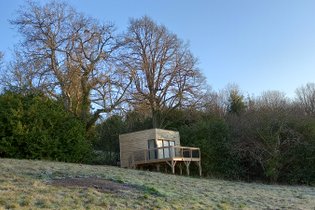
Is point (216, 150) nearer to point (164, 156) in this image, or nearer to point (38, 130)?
point (164, 156)

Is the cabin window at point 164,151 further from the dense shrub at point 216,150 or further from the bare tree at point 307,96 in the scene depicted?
the bare tree at point 307,96

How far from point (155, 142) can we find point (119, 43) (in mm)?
7111

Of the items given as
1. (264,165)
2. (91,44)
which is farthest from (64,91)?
(264,165)

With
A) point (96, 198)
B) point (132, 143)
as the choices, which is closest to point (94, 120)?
point (132, 143)

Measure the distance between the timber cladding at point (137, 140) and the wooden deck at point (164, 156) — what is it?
39 cm

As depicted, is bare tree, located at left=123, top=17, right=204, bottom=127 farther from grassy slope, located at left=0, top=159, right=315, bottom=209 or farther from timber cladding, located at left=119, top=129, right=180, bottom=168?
grassy slope, located at left=0, top=159, right=315, bottom=209

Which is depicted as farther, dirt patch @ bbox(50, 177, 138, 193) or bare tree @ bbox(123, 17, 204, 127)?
bare tree @ bbox(123, 17, 204, 127)

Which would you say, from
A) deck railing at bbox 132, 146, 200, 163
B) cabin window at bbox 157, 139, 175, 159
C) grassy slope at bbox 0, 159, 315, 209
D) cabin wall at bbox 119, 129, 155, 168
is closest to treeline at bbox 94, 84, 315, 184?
deck railing at bbox 132, 146, 200, 163

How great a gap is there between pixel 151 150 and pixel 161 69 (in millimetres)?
10969

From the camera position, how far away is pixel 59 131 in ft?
64.7

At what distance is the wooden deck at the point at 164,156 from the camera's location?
21.8 m

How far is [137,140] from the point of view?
23875mm

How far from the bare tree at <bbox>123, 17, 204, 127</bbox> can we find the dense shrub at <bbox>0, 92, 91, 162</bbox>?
36.4 feet

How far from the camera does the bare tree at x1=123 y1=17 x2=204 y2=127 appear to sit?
31547mm
